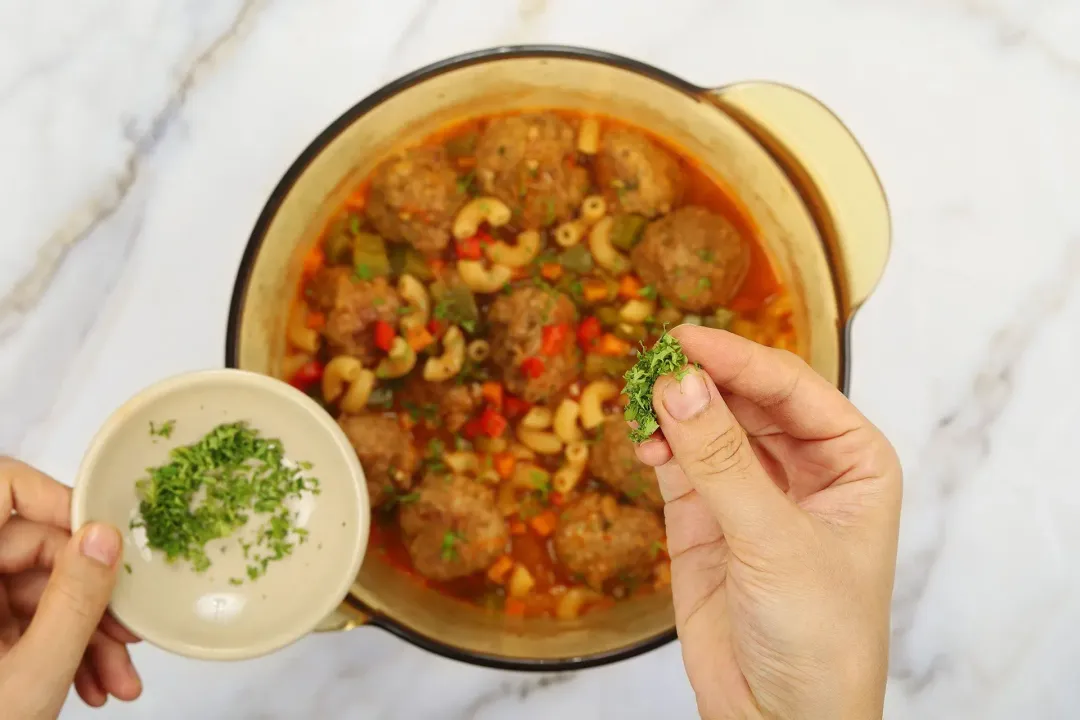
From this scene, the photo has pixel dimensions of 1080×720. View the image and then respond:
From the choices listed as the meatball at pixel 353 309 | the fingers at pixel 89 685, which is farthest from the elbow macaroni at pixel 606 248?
the fingers at pixel 89 685

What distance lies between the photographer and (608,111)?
75.1 inches

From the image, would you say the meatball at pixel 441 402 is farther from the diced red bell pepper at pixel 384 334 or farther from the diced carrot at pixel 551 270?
the diced carrot at pixel 551 270

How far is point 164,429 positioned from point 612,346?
3.06 ft

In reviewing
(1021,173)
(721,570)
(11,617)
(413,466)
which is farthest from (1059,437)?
(11,617)

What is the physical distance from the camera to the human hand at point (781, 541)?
1206 millimetres

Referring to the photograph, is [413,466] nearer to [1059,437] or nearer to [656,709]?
[656,709]

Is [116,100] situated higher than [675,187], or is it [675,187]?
[675,187]

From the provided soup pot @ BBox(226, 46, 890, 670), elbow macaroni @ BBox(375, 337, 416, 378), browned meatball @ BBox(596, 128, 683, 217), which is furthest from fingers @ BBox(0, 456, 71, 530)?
browned meatball @ BBox(596, 128, 683, 217)

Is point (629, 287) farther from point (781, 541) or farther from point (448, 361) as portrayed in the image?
point (781, 541)

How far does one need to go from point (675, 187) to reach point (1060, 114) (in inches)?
39.3

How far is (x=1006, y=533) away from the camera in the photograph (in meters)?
2.01

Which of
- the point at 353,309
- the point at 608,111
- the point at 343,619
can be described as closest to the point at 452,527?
the point at 343,619

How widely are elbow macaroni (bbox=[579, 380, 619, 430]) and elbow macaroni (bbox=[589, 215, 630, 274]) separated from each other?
26 cm

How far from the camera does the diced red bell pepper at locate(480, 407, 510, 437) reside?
1884 millimetres
